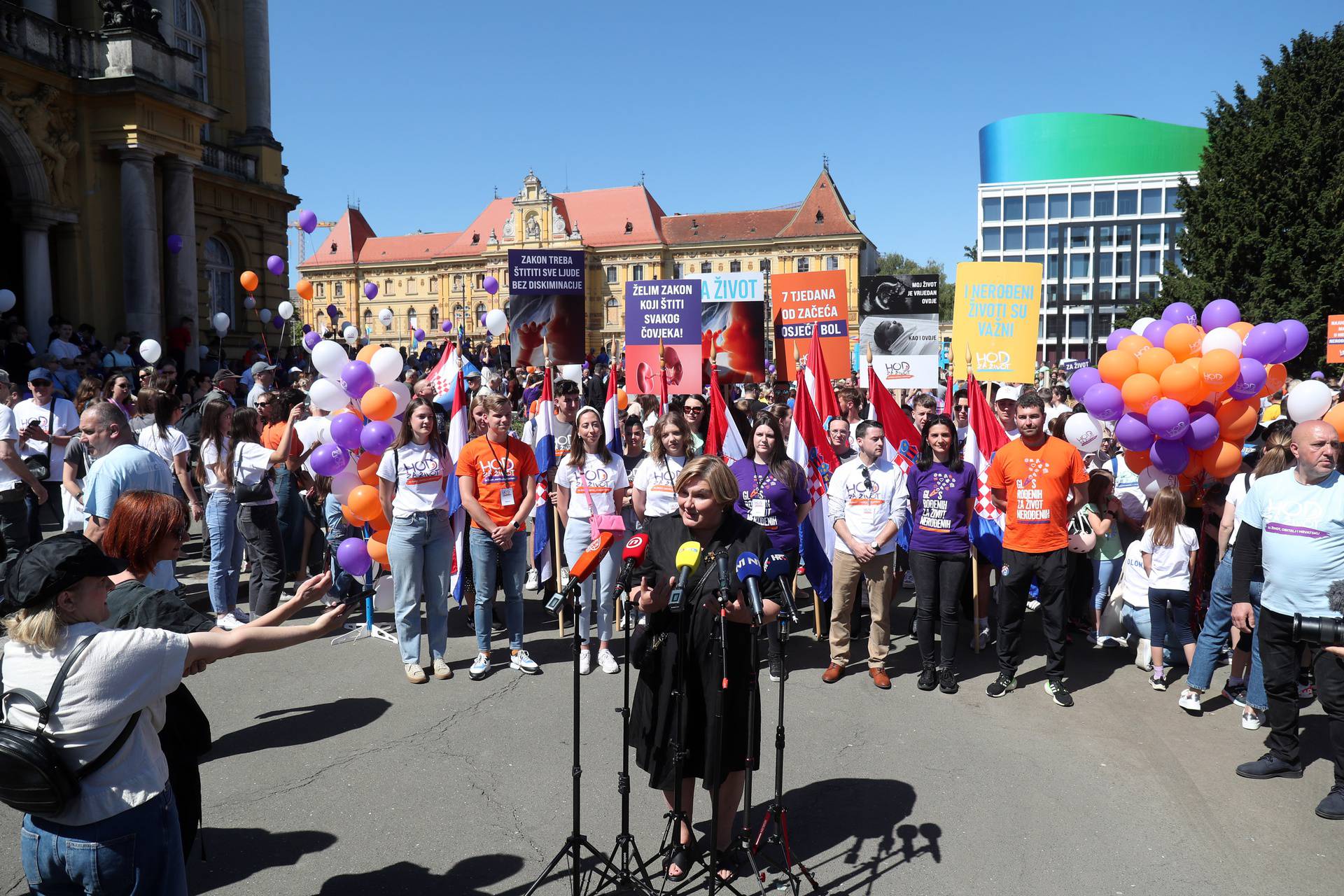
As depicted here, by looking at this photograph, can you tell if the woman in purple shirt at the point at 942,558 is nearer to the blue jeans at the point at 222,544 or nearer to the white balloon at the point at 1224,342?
the white balloon at the point at 1224,342

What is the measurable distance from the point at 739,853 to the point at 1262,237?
3040 centimetres

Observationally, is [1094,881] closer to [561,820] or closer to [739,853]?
[739,853]

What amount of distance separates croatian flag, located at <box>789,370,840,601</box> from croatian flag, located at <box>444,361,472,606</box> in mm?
2824

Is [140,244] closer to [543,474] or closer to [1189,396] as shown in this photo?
[543,474]

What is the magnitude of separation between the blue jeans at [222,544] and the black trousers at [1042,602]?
599 centimetres

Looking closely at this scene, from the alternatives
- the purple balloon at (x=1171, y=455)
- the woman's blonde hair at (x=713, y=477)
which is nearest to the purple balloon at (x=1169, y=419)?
the purple balloon at (x=1171, y=455)

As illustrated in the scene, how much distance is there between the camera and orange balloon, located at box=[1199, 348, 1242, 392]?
637 centimetres

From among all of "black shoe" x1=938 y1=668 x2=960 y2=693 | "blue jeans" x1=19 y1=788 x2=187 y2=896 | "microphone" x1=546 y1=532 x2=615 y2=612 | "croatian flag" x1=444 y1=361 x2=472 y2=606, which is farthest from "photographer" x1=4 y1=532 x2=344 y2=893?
"black shoe" x1=938 y1=668 x2=960 y2=693

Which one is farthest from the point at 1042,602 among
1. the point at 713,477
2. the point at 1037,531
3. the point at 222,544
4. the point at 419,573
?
the point at 222,544

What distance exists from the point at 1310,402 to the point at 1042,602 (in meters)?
2.48

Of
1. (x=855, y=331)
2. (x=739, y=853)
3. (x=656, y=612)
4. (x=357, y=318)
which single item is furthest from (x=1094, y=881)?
(x=357, y=318)

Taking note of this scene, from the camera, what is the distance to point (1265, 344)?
6.65 metres

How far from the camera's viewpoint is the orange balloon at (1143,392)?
6.57 metres

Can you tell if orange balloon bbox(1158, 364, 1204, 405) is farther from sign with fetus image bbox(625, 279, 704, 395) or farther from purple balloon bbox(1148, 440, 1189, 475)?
sign with fetus image bbox(625, 279, 704, 395)
